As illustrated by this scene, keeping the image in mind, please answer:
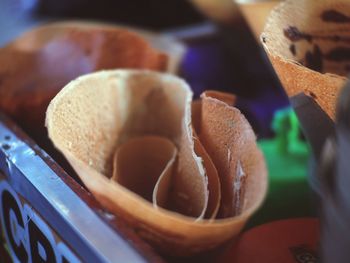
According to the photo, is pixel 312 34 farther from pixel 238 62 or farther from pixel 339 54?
pixel 238 62

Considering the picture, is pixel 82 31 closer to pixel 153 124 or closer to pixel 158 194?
pixel 153 124

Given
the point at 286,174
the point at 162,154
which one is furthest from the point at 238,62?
the point at 162,154

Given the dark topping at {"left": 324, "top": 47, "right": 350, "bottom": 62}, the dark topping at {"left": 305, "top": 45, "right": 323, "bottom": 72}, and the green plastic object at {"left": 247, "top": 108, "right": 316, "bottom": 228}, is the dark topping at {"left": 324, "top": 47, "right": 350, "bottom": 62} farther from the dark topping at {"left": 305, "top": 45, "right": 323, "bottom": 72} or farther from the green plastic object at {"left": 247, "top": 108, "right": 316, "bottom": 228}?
the green plastic object at {"left": 247, "top": 108, "right": 316, "bottom": 228}

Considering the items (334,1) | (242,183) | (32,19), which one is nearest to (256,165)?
(242,183)

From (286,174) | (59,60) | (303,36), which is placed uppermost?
(303,36)

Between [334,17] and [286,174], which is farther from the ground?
[334,17]
